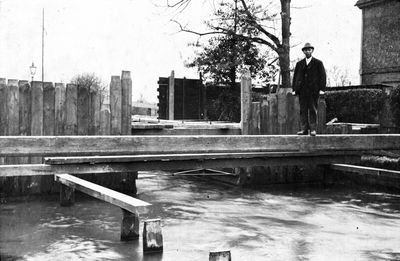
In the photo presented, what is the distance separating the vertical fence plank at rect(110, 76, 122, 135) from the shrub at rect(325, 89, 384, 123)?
12.6 m

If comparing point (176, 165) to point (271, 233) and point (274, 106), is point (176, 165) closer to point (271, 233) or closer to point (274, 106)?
point (271, 233)

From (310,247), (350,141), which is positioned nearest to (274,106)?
(350,141)

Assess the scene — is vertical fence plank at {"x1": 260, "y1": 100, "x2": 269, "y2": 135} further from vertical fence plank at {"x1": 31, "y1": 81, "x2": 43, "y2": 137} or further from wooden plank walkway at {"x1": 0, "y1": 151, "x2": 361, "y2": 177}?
vertical fence plank at {"x1": 31, "y1": 81, "x2": 43, "y2": 137}

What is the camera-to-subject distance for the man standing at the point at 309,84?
32.2 feet

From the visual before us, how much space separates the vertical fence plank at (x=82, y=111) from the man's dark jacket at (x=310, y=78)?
3937mm

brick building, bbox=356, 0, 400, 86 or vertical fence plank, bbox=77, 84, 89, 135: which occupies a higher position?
brick building, bbox=356, 0, 400, 86

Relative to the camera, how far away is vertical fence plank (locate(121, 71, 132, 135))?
33.6 ft

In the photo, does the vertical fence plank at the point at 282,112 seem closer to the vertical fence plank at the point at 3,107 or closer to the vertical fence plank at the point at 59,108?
the vertical fence plank at the point at 59,108

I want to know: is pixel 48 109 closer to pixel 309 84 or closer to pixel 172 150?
pixel 172 150

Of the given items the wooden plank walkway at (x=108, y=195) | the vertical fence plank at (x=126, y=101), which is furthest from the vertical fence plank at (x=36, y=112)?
the vertical fence plank at (x=126, y=101)

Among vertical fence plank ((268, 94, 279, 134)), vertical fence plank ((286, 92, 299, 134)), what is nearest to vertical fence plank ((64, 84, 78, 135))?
vertical fence plank ((268, 94, 279, 134))

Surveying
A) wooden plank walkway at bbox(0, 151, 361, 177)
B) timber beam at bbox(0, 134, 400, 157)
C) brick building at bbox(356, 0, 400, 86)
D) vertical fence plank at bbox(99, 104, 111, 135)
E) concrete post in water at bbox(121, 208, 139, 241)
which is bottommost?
concrete post in water at bbox(121, 208, 139, 241)

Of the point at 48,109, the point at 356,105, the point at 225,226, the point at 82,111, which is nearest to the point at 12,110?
the point at 48,109

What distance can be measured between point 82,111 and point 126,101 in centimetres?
85
